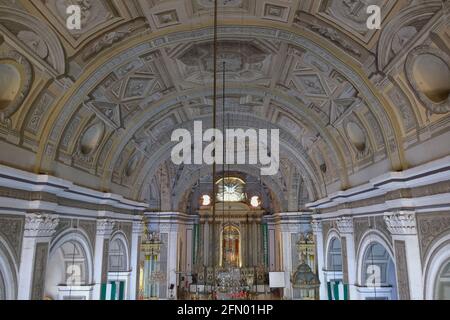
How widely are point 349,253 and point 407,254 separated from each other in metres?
3.47

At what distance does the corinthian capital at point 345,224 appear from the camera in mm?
10703

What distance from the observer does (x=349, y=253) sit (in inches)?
417

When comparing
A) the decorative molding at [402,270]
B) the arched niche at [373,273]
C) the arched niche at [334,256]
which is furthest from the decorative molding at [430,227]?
the arched niche at [334,256]

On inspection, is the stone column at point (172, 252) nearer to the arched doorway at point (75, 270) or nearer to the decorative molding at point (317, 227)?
the decorative molding at point (317, 227)

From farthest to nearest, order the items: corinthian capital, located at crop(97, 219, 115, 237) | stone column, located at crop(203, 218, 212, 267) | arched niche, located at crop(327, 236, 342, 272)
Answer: stone column, located at crop(203, 218, 212, 267)
arched niche, located at crop(327, 236, 342, 272)
corinthian capital, located at crop(97, 219, 115, 237)

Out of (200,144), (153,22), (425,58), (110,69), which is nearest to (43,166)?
(110,69)

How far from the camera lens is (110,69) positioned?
8438 mm

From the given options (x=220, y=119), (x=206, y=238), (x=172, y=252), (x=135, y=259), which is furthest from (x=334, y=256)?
(x=206, y=238)

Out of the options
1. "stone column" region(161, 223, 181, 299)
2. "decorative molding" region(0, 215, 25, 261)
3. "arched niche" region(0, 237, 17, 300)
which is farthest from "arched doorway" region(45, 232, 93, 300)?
"stone column" region(161, 223, 181, 299)

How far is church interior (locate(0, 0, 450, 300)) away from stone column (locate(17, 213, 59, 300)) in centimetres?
4

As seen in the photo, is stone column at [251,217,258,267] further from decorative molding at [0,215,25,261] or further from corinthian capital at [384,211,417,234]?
decorative molding at [0,215,25,261]

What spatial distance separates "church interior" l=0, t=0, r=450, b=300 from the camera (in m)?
6.44

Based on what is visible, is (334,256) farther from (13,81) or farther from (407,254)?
(13,81)
